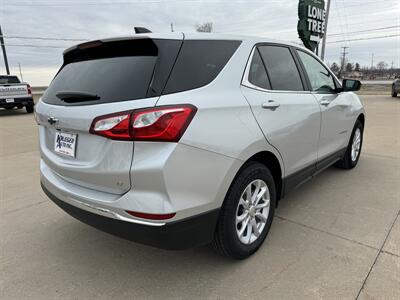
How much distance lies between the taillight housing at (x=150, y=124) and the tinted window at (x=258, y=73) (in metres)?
0.82

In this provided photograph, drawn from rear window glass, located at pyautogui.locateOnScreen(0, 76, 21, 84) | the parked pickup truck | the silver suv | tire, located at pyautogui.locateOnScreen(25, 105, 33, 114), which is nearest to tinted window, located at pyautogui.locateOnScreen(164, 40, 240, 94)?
the silver suv

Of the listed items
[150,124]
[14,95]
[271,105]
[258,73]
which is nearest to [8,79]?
[14,95]

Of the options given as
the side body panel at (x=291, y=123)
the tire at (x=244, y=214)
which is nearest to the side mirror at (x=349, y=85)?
the side body panel at (x=291, y=123)

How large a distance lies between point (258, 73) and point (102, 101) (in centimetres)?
124

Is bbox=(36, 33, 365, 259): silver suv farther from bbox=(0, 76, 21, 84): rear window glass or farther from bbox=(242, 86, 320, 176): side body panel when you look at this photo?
bbox=(0, 76, 21, 84): rear window glass

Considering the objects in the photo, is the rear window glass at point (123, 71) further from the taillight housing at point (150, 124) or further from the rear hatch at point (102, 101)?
the taillight housing at point (150, 124)

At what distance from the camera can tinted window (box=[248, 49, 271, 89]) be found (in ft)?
7.86

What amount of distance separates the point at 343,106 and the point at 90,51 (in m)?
3.03

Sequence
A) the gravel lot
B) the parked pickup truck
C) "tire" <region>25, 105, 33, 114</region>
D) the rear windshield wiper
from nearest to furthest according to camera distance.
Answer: the rear windshield wiper
the gravel lot
the parked pickup truck
"tire" <region>25, 105, 33, 114</region>

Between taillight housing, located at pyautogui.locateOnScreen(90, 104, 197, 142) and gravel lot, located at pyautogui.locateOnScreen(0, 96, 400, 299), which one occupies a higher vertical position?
taillight housing, located at pyautogui.locateOnScreen(90, 104, 197, 142)

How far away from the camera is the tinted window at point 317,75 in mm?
3320

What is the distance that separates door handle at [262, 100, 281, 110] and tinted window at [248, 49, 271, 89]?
0.45 ft

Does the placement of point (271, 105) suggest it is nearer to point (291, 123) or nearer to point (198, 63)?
point (291, 123)

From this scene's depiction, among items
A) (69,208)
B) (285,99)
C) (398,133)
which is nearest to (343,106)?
(285,99)
